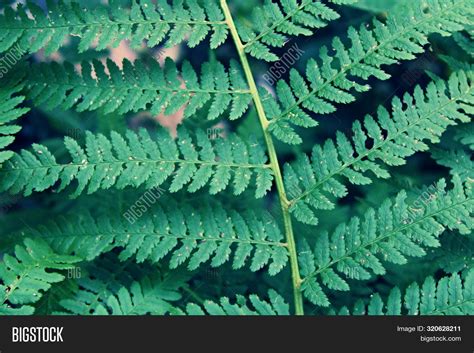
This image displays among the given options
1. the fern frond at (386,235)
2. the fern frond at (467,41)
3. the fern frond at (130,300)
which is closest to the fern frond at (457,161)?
the fern frond at (386,235)

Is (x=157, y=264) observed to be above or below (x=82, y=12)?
below

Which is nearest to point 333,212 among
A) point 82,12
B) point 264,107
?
point 264,107

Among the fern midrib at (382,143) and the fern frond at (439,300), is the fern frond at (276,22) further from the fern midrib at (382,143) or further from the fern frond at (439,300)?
the fern frond at (439,300)

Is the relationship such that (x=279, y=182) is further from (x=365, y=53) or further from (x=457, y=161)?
(x=457, y=161)

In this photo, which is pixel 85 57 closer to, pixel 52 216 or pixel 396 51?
pixel 52 216

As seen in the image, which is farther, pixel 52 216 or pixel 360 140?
pixel 52 216

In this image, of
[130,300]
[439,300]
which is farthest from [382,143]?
[130,300]

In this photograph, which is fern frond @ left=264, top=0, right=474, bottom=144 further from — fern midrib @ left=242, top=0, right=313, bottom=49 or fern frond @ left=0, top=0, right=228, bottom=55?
fern frond @ left=0, top=0, right=228, bottom=55
